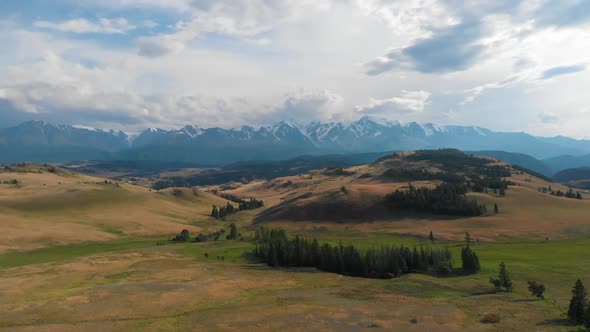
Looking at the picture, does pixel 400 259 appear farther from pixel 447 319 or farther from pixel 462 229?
pixel 462 229

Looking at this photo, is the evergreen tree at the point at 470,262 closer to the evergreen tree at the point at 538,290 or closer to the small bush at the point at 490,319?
the evergreen tree at the point at 538,290

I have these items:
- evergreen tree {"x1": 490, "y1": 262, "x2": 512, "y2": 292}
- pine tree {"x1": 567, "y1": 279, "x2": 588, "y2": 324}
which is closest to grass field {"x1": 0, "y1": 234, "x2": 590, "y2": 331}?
evergreen tree {"x1": 490, "y1": 262, "x2": 512, "y2": 292}

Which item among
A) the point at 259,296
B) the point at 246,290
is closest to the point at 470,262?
the point at 259,296

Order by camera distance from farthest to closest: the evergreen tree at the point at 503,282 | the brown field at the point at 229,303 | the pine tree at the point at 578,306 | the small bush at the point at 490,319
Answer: the evergreen tree at the point at 503,282
the brown field at the point at 229,303
the small bush at the point at 490,319
the pine tree at the point at 578,306

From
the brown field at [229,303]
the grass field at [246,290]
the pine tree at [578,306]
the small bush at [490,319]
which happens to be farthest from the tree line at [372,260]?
the pine tree at [578,306]

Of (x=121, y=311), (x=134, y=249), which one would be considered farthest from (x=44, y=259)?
(x=121, y=311)

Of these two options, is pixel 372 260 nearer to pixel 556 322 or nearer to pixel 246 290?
pixel 246 290

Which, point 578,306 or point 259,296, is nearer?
point 578,306

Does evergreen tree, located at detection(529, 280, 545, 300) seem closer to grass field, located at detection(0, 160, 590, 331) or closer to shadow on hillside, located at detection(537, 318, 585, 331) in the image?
grass field, located at detection(0, 160, 590, 331)
